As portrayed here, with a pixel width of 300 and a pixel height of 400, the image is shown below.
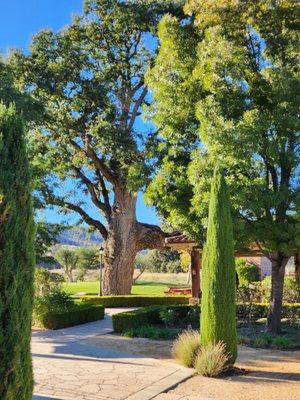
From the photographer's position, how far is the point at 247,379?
9078mm

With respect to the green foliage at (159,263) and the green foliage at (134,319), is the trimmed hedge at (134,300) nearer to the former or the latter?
the green foliage at (134,319)

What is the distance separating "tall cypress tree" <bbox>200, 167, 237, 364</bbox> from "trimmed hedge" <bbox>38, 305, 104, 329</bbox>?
7.75m

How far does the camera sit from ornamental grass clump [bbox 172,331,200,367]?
9938 mm

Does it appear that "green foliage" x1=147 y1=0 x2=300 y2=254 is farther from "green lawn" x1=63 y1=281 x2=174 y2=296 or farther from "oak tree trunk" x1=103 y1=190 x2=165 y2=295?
"green lawn" x1=63 y1=281 x2=174 y2=296

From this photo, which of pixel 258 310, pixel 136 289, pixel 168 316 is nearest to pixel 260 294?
pixel 258 310

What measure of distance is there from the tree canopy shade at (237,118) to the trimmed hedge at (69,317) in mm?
5005

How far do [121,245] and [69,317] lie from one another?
40.2 ft

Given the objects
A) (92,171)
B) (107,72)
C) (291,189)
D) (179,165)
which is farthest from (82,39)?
(291,189)

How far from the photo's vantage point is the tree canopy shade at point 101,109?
26.8 metres

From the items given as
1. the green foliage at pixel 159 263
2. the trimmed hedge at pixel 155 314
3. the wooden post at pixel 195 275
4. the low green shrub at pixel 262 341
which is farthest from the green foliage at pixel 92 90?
the green foliage at pixel 159 263

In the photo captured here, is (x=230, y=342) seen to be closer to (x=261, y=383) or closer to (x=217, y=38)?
(x=261, y=383)

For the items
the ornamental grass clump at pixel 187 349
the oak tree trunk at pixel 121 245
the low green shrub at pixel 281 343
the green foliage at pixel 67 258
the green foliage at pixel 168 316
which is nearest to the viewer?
the ornamental grass clump at pixel 187 349

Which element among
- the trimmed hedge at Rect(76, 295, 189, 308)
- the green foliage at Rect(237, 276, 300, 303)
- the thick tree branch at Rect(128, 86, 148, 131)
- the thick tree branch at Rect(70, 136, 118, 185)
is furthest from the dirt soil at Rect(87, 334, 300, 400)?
the thick tree branch at Rect(128, 86, 148, 131)

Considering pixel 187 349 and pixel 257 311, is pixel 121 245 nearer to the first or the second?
pixel 257 311
